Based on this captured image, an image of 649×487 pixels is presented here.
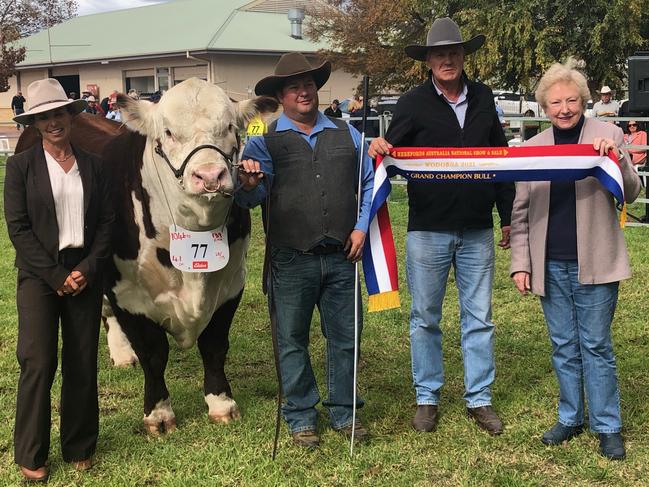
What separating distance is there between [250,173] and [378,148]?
76cm

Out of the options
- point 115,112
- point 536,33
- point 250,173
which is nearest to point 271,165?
point 250,173

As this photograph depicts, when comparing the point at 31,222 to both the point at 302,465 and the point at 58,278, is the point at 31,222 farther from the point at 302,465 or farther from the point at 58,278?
the point at 302,465

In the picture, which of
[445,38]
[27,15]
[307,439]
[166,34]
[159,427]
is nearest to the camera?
[445,38]

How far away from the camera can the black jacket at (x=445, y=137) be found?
3.97m

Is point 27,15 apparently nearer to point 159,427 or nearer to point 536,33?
point 536,33

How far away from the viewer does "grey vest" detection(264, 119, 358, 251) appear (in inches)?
148

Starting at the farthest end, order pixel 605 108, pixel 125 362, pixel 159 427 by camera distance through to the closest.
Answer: pixel 605 108 → pixel 125 362 → pixel 159 427

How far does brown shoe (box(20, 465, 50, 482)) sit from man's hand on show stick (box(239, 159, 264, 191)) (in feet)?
5.79

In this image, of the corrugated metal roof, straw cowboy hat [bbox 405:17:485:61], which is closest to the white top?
straw cowboy hat [bbox 405:17:485:61]

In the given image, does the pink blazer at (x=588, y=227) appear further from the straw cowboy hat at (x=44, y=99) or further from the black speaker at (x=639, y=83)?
the black speaker at (x=639, y=83)

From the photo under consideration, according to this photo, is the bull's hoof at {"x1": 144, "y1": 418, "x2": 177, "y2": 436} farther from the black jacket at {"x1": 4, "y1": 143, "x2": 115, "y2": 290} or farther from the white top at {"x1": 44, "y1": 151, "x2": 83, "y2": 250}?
the white top at {"x1": 44, "y1": 151, "x2": 83, "y2": 250}

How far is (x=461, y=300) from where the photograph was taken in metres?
4.19

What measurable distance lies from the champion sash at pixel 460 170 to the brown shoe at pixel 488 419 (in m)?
0.80

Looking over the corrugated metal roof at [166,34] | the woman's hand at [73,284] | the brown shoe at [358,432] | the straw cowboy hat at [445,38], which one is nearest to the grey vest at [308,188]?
the straw cowboy hat at [445,38]
